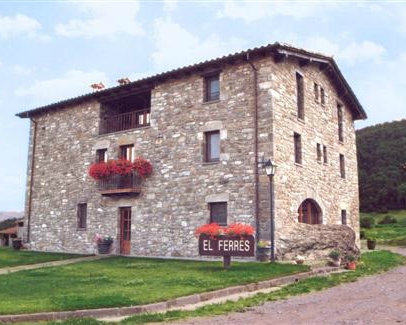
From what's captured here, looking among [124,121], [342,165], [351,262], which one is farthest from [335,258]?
[124,121]

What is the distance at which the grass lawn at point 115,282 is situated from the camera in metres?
8.65

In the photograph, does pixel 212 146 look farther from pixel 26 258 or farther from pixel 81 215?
pixel 26 258

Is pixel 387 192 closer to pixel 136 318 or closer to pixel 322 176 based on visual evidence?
pixel 322 176

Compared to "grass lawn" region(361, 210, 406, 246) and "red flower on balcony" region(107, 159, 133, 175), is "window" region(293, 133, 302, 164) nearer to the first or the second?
"red flower on balcony" region(107, 159, 133, 175)

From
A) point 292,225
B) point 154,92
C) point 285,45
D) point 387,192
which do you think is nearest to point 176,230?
point 292,225

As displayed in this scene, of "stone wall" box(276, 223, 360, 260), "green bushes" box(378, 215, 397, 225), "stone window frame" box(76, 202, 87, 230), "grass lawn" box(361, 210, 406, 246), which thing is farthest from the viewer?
"green bushes" box(378, 215, 397, 225)

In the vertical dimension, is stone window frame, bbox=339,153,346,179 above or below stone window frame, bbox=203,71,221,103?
below

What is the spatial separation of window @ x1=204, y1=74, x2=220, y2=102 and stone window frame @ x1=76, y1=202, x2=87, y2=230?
311 inches

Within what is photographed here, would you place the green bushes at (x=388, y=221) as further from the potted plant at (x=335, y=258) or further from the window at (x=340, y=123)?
the potted plant at (x=335, y=258)

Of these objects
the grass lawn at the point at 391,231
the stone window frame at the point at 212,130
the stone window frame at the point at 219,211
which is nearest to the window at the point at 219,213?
the stone window frame at the point at 219,211

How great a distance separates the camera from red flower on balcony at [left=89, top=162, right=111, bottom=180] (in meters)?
19.7

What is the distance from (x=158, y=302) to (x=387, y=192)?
47.9 m

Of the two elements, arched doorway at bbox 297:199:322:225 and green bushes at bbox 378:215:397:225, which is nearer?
arched doorway at bbox 297:199:322:225

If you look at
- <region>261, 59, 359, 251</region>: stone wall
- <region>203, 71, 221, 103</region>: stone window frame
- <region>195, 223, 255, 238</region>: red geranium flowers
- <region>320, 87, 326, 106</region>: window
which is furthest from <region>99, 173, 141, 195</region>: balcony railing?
<region>320, 87, 326, 106</region>: window
